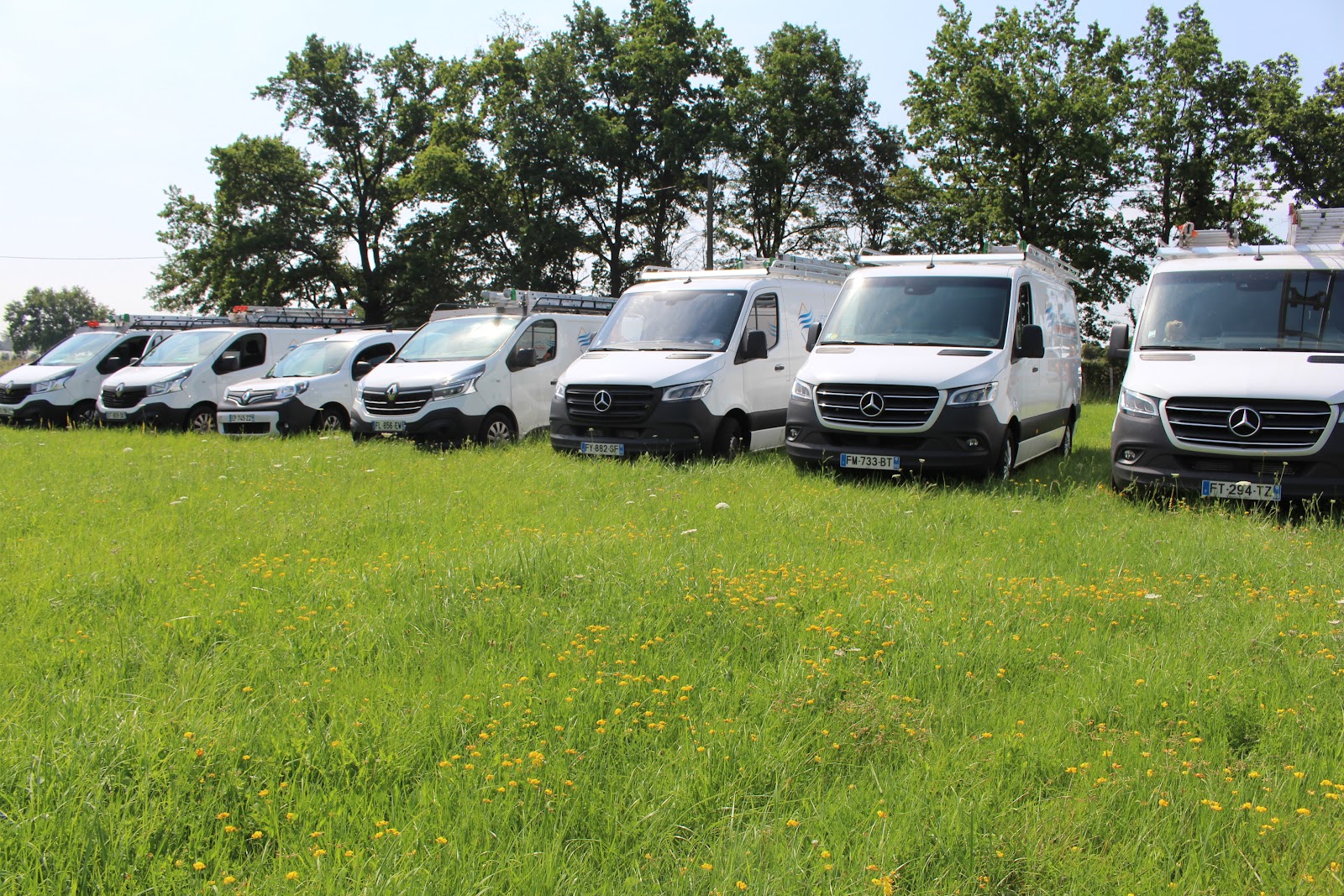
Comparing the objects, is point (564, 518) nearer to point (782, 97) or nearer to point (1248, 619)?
point (1248, 619)

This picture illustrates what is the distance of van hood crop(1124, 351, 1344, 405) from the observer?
7.67 meters

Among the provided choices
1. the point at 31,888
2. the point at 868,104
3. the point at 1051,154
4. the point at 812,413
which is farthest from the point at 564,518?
the point at 868,104

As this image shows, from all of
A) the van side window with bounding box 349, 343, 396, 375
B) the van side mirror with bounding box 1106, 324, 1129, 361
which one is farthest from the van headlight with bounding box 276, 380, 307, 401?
the van side mirror with bounding box 1106, 324, 1129, 361

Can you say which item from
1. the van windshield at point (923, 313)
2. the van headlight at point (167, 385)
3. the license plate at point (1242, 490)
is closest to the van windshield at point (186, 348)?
the van headlight at point (167, 385)

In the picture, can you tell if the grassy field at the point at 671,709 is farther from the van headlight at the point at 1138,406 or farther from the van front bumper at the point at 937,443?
the van front bumper at the point at 937,443

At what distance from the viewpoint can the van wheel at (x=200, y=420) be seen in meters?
16.6

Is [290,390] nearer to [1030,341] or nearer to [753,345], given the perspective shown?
[753,345]

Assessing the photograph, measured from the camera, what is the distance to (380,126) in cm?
4375

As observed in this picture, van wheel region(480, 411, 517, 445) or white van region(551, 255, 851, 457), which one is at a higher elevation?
white van region(551, 255, 851, 457)

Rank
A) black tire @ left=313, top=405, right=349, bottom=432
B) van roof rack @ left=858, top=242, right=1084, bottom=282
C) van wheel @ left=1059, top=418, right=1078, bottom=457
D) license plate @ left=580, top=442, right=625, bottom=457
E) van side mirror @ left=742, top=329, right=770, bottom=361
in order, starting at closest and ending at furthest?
van roof rack @ left=858, top=242, right=1084, bottom=282
license plate @ left=580, top=442, right=625, bottom=457
van side mirror @ left=742, top=329, right=770, bottom=361
van wheel @ left=1059, top=418, right=1078, bottom=457
black tire @ left=313, top=405, right=349, bottom=432

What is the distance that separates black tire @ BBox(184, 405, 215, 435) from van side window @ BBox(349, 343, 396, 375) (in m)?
2.95

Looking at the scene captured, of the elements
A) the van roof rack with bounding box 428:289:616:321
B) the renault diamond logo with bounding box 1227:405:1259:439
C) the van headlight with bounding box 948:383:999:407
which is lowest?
the renault diamond logo with bounding box 1227:405:1259:439

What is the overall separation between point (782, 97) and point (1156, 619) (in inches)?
1534

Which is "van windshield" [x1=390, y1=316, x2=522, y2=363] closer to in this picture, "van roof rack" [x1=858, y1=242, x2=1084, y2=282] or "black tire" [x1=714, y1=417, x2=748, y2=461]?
"black tire" [x1=714, y1=417, x2=748, y2=461]
